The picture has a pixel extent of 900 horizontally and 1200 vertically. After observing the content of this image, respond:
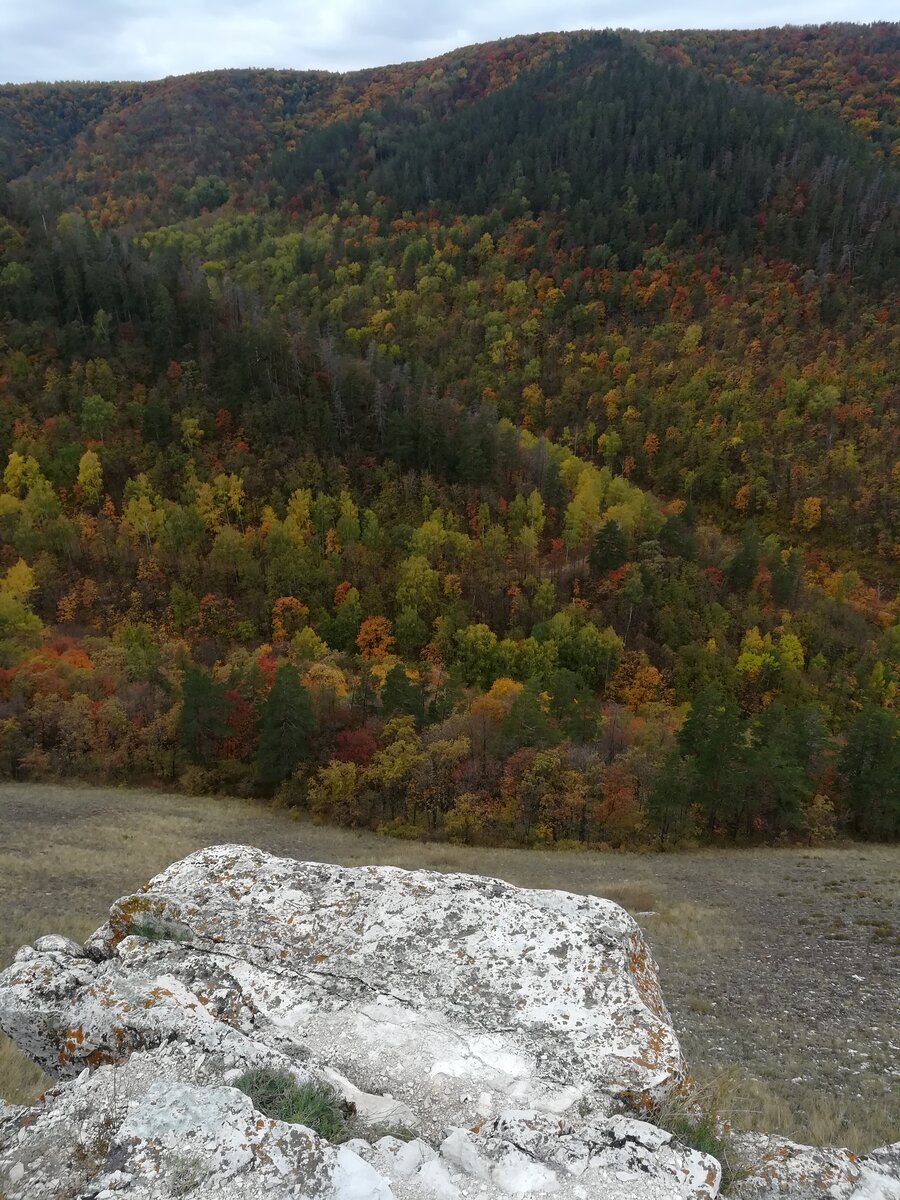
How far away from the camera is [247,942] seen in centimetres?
766

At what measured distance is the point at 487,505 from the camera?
85.9 m

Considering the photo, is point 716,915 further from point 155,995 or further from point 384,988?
point 155,995

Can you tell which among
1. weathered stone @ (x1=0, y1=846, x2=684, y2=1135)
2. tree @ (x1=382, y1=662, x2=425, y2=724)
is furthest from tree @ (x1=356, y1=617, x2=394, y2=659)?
weathered stone @ (x1=0, y1=846, x2=684, y2=1135)

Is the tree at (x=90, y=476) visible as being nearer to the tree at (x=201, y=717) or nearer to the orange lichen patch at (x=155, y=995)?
the tree at (x=201, y=717)

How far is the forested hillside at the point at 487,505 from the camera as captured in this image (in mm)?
43906

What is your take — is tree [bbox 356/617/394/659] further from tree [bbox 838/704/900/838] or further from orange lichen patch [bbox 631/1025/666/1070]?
orange lichen patch [bbox 631/1025/666/1070]

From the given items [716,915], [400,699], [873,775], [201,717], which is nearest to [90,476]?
[201,717]

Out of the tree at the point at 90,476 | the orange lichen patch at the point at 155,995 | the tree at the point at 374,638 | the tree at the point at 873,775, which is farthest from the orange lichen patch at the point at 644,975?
the tree at the point at 90,476

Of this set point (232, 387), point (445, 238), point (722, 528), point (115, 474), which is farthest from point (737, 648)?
point (445, 238)

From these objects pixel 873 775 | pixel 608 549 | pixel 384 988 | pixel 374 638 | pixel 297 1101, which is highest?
pixel 297 1101

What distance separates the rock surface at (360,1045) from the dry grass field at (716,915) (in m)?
1.40

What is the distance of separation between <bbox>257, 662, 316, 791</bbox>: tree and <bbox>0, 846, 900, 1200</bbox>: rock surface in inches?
1360

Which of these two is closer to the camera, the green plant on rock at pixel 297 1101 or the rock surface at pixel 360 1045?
the rock surface at pixel 360 1045

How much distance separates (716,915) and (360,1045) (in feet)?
68.8
